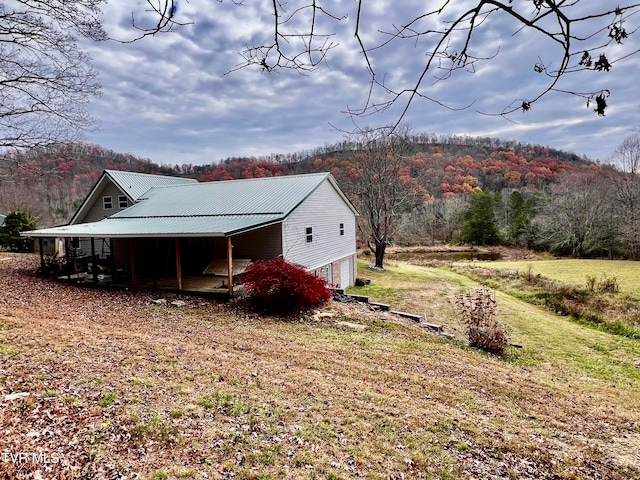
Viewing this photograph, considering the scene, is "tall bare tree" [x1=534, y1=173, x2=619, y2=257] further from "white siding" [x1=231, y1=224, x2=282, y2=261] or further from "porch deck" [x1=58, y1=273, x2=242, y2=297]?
"porch deck" [x1=58, y1=273, x2=242, y2=297]

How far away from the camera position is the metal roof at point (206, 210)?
13199mm

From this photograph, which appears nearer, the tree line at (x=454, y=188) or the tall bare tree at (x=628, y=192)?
the tree line at (x=454, y=188)

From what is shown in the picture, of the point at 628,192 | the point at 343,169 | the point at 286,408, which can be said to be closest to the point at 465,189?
the point at 628,192

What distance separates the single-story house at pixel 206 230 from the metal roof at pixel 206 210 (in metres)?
0.05

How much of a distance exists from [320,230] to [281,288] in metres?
7.20

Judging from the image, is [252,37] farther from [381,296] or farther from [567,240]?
[567,240]

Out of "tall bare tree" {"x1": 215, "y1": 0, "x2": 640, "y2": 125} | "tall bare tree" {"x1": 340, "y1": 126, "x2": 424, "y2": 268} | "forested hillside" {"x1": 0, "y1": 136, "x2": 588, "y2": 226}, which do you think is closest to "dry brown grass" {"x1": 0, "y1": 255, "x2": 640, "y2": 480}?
"tall bare tree" {"x1": 215, "y1": 0, "x2": 640, "y2": 125}

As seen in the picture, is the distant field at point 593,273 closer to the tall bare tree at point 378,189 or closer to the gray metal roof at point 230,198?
the tall bare tree at point 378,189

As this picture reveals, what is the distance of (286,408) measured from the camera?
4766 mm

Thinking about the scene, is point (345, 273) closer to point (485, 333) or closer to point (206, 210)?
point (206, 210)

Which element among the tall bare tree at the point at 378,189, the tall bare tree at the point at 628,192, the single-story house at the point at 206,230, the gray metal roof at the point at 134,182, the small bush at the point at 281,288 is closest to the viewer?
the small bush at the point at 281,288

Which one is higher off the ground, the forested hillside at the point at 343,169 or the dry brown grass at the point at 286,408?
the forested hillside at the point at 343,169

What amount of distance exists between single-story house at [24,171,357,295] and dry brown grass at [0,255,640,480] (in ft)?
17.9

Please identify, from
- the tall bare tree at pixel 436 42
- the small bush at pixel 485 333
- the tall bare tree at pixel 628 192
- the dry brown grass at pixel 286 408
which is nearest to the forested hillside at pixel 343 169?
the tall bare tree at pixel 628 192
